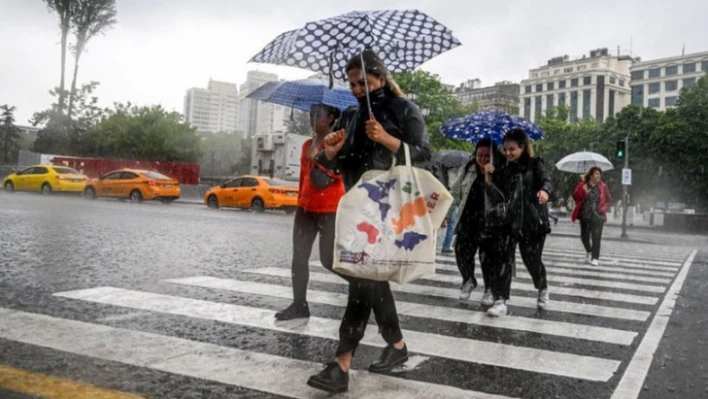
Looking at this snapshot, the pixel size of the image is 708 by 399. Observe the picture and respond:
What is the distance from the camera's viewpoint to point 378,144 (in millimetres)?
3209

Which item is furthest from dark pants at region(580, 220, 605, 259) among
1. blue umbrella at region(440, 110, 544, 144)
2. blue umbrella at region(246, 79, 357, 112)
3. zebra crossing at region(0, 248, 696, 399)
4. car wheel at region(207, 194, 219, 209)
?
car wheel at region(207, 194, 219, 209)

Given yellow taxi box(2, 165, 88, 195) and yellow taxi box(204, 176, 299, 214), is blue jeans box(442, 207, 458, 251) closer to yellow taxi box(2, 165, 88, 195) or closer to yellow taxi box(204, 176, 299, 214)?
yellow taxi box(204, 176, 299, 214)

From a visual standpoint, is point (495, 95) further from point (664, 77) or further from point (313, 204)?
point (313, 204)

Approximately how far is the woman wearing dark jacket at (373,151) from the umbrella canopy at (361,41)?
0.69 meters

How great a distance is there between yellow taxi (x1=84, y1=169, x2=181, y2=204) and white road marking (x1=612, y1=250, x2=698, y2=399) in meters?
21.4

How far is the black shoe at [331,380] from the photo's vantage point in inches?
116

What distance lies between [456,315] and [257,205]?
17.8 metres

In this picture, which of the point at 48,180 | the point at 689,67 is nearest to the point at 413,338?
the point at 48,180

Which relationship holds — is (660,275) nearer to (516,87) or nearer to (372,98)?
(372,98)

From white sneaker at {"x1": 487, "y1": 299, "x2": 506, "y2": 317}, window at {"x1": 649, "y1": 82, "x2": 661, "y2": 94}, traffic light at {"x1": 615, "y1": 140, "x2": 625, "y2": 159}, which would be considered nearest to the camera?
white sneaker at {"x1": 487, "y1": 299, "x2": 506, "y2": 317}

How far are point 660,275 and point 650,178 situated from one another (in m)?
29.9

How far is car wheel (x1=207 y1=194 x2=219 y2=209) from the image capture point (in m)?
24.1

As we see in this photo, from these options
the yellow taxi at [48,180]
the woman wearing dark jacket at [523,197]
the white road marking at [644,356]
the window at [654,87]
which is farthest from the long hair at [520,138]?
the window at [654,87]

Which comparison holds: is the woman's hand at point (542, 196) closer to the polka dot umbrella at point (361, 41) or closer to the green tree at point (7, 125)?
the polka dot umbrella at point (361, 41)
